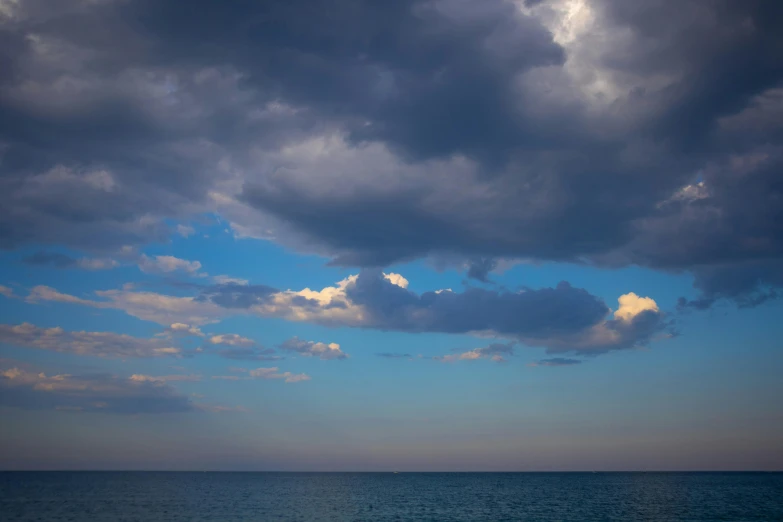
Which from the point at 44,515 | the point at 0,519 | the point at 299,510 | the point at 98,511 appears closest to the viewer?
the point at 0,519

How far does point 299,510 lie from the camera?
10281cm

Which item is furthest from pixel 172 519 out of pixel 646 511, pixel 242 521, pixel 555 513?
pixel 646 511

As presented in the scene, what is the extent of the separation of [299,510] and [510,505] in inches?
1804

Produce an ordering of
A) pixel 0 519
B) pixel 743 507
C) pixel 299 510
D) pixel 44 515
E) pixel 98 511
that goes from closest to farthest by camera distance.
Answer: pixel 0 519, pixel 44 515, pixel 98 511, pixel 299 510, pixel 743 507

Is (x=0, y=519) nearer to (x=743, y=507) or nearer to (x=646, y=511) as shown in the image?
(x=646, y=511)

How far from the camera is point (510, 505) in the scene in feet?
385

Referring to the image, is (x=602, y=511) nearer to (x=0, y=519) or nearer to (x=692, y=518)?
(x=692, y=518)

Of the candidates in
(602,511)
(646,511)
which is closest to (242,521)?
(602,511)

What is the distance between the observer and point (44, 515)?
89312mm

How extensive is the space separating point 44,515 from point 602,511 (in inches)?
3838

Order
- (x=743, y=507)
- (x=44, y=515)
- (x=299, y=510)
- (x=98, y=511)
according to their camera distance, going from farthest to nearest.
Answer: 1. (x=743, y=507)
2. (x=299, y=510)
3. (x=98, y=511)
4. (x=44, y=515)

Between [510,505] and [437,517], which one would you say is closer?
[437,517]

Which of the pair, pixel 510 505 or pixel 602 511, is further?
pixel 510 505

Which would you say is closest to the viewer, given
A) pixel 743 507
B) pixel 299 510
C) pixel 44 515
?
pixel 44 515
